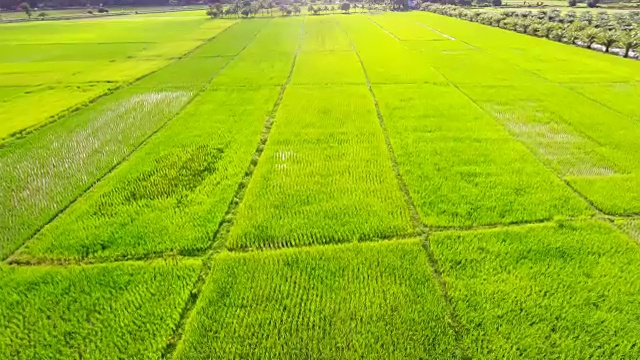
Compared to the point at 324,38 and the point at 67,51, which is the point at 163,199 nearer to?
the point at 67,51

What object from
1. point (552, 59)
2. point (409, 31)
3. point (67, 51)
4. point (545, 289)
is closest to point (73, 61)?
point (67, 51)

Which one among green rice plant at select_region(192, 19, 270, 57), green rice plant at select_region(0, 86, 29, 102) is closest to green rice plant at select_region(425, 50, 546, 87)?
green rice plant at select_region(192, 19, 270, 57)

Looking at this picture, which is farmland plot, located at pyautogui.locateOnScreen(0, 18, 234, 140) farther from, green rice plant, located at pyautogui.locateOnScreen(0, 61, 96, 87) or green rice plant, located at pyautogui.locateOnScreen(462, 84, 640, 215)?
green rice plant, located at pyautogui.locateOnScreen(462, 84, 640, 215)

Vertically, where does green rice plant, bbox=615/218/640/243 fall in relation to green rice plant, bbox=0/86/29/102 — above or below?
below

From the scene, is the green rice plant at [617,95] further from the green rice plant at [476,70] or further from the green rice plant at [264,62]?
the green rice plant at [264,62]

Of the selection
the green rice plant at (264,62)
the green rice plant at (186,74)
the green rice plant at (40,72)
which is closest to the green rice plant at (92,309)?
the green rice plant at (186,74)

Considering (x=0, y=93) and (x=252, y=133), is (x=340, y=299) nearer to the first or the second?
(x=252, y=133)
